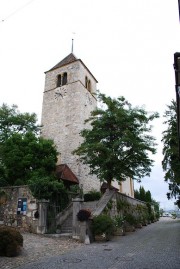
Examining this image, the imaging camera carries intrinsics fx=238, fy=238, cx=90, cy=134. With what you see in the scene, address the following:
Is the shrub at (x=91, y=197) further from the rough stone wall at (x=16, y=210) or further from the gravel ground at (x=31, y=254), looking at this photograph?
the gravel ground at (x=31, y=254)

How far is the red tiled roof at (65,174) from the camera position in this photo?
67.8 ft

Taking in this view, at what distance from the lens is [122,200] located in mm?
17156

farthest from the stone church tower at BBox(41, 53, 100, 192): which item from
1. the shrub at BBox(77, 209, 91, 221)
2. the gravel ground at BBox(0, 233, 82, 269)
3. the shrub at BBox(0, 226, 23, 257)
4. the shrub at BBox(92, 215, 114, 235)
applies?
the shrub at BBox(0, 226, 23, 257)

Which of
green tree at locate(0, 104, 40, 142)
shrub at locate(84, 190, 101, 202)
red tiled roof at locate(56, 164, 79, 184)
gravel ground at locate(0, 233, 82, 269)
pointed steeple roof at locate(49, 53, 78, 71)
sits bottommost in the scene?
gravel ground at locate(0, 233, 82, 269)

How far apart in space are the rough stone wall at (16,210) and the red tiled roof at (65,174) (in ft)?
19.0

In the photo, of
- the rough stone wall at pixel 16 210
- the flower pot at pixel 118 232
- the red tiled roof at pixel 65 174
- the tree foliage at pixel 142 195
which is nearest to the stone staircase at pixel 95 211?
the flower pot at pixel 118 232

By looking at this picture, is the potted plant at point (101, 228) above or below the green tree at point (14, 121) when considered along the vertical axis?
below

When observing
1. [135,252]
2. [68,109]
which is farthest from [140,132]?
[68,109]

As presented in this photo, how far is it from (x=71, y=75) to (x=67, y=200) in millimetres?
17131

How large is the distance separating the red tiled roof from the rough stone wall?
580cm

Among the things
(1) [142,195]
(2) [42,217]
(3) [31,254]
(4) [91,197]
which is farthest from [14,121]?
(1) [142,195]

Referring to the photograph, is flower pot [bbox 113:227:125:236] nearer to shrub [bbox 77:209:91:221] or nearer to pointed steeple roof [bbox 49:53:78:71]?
shrub [bbox 77:209:91:221]

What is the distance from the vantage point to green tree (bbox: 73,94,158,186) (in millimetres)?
14805

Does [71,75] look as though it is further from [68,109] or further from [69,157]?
[69,157]
